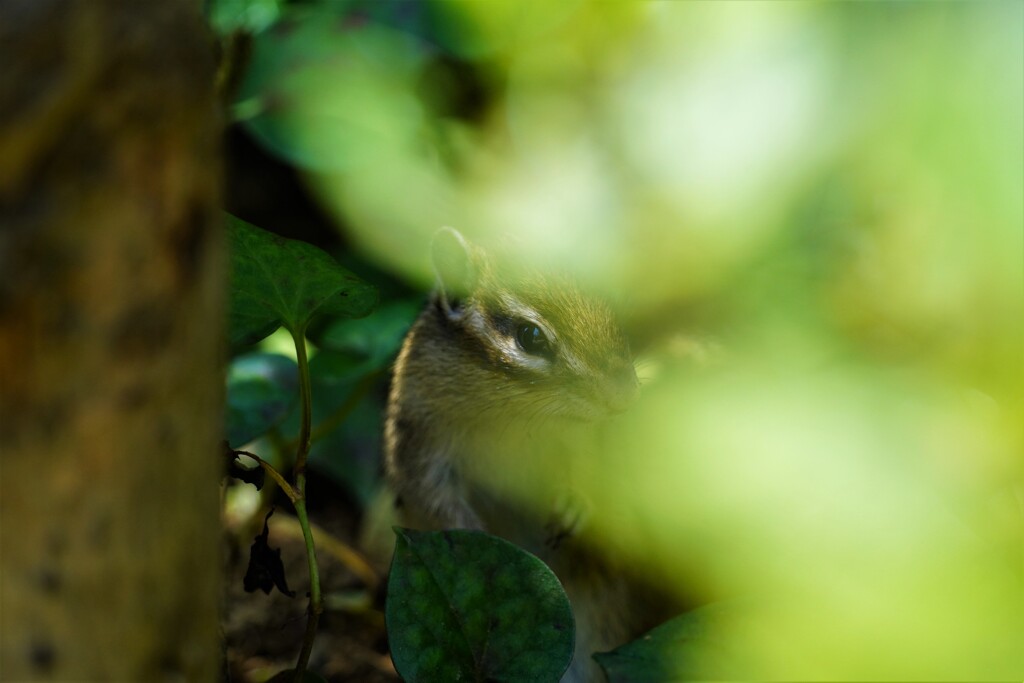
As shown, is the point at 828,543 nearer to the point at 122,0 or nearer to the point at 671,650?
the point at 671,650

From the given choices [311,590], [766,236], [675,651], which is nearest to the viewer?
[675,651]

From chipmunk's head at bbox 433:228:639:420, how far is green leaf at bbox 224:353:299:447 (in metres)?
0.36

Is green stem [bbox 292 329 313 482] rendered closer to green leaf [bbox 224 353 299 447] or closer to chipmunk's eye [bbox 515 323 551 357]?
green leaf [bbox 224 353 299 447]

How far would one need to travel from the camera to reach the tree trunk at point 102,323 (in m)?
0.72

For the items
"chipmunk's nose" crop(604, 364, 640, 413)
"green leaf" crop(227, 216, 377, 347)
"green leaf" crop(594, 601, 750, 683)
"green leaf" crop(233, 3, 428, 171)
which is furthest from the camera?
"green leaf" crop(233, 3, 428, 171)

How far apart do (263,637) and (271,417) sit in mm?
665

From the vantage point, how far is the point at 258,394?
2.06m

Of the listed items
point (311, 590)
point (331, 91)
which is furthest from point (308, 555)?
point (331, 91)

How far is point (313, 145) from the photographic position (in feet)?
8.45

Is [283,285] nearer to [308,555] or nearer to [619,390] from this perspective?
[308,555]

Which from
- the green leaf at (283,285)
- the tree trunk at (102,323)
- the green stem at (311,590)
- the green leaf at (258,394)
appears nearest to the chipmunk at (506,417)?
the green leaf at (258,394)

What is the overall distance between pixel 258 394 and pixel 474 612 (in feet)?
2.53

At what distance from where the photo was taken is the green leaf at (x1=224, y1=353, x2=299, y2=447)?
1964 millimetres

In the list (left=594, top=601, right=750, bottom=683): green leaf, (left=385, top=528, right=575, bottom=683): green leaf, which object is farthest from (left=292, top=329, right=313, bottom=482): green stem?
(left=594, top=601, right=750, bottom=683): green leaf
